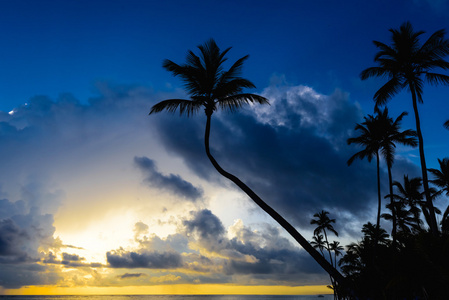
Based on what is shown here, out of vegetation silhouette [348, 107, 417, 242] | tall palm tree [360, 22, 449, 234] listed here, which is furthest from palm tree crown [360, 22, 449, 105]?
vegetation silhouette [348, 107, 417, 242]

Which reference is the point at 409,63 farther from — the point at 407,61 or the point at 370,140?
the point at 370,140

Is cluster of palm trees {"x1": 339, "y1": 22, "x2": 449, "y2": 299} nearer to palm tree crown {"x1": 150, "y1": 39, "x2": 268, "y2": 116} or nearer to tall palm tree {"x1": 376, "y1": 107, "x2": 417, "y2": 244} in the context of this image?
tall palm tree {"x1": 376, "y1": 107, "x2": 417, "y2": 244}

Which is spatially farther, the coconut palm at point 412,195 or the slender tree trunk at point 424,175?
the coconut palm at point 412,195

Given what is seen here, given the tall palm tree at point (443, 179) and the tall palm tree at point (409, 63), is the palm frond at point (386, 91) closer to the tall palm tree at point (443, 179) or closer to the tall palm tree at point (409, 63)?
the tall palm tree at point (409, 63)

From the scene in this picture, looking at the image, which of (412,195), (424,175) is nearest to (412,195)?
(412,195)

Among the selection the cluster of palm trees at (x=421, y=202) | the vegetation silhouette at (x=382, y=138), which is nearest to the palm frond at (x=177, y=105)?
the cluster of palm trees at (x=421, y=202)

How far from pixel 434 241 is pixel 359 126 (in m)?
19.1

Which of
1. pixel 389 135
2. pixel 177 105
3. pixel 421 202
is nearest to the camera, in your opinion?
pixel 177 105

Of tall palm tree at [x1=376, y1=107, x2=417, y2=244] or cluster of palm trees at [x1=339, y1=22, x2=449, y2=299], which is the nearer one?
cluster of palm trees at [x1=339, y1=22, x2=449, y2=299]

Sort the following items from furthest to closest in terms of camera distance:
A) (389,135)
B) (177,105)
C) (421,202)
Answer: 1. (421,202)
2. (389,135)
3. (177,105)

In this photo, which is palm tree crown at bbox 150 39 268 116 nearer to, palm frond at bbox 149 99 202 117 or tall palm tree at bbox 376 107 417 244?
palm frond at bbox 149 99 202 117

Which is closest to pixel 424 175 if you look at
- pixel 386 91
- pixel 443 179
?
pixel 386 91

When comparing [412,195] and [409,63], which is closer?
[409,63]

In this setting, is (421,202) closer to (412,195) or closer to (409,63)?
(412,195)
